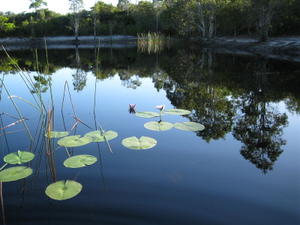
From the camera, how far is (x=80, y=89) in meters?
7.18

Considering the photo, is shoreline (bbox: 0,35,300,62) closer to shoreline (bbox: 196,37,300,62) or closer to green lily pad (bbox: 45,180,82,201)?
shoreline (bbox: 196,37,300,62)

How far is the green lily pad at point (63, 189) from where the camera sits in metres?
2.13

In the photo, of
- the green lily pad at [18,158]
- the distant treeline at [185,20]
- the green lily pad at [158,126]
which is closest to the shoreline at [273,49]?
the distant treeline at [185,20]

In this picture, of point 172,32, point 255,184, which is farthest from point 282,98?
point 172,32

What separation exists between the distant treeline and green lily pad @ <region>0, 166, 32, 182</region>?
458 cm

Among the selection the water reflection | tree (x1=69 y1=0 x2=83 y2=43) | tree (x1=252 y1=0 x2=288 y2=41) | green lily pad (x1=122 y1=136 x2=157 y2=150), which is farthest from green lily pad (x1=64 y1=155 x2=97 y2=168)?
tree (x1=69 y1=0 x2=83 y2=43)

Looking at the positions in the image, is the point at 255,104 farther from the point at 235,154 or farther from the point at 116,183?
the point at 116,183

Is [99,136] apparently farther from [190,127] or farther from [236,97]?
[236,97]

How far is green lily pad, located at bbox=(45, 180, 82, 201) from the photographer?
2131 mm

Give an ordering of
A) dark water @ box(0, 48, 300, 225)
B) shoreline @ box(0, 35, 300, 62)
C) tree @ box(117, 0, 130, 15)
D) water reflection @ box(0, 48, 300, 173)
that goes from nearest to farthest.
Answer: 1. dark water @ box(0, 48, 300, 225)
2. water reflection @ box(0, 48, 300, 173)
3. shoreline @ box(0, 35, 300, 62)
4. tree @ box(117, 0, 130, 15)

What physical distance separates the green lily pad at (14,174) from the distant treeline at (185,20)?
458 centimetres

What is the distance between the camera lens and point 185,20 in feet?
96.9

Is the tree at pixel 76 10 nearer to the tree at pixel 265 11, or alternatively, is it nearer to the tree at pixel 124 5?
the tree at pixel 124 5

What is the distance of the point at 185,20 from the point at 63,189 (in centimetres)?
2962
